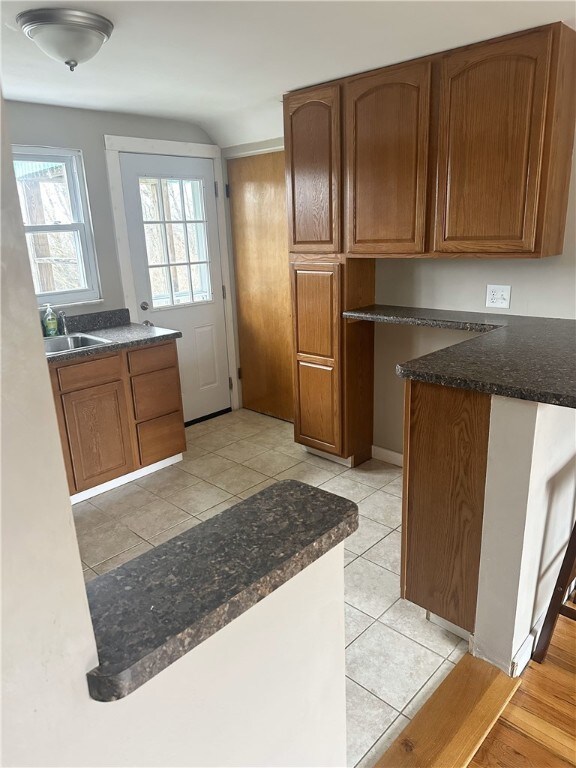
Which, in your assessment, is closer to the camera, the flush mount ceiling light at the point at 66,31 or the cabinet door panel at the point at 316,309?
the flush mount ceiling light at the point at 66,31

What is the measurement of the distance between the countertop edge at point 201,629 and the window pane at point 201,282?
347cm

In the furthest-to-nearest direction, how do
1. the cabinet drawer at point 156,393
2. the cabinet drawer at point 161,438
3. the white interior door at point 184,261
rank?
the white interior door at point 184,261, the cabinet drawer at point 161,438, the cabinet drawer at point 156,393

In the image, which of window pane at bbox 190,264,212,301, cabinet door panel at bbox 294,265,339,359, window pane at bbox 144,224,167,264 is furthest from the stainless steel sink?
cabinet door panel at bbox 294,265,339,359

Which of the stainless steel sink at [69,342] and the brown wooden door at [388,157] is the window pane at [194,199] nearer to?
the stainless steel sink at [69,342]

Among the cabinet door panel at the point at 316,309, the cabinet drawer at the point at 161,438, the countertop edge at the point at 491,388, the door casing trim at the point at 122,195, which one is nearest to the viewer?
the countertop edge at the point at 491,388

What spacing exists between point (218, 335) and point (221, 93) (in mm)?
1855

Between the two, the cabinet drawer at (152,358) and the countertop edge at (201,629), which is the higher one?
the countertop edge at (201,629)

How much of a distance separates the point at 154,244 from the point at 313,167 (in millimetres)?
1408

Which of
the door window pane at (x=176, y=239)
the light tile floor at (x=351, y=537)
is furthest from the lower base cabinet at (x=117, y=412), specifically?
the door window pane at (x=176, y=239)

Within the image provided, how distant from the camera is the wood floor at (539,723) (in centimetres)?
149

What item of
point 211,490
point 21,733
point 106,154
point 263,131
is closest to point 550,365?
point 21,733

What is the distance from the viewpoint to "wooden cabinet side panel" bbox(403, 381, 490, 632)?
1.67 meters

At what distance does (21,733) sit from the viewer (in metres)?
0.53

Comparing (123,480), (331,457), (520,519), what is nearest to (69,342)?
(123,480)
